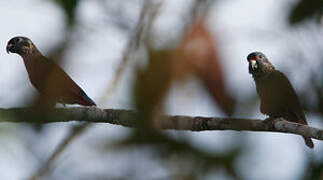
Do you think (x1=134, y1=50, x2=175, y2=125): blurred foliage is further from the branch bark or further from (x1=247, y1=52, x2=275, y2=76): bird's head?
(x1=247, y1=52, x2=275, y2=76): bird's head

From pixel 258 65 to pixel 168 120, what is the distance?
15.0 feet

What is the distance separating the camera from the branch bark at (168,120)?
122cm

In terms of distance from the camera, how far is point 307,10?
1.28 metres

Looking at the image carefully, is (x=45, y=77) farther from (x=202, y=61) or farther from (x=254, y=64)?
(x=254, y=64)

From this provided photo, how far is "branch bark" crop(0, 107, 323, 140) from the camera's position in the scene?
1219mm

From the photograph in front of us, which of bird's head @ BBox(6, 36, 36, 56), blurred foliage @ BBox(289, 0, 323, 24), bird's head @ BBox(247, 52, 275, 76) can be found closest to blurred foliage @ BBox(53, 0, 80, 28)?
blurred foliage @ BBox(289, 0, 323, 24)

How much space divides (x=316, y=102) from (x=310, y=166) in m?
0.12

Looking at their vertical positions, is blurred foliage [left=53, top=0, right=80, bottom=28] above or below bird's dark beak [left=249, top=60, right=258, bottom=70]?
above

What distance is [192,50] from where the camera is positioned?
3.41ft

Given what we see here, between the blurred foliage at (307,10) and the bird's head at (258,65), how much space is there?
430 cm

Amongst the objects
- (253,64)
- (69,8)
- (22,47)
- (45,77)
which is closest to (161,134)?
(69,8)

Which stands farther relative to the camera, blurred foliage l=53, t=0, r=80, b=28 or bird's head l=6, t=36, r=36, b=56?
bird's head l=6, t=36, r=36, b=56

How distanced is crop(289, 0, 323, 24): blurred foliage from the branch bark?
22 cm

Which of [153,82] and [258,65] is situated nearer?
[153,82]
